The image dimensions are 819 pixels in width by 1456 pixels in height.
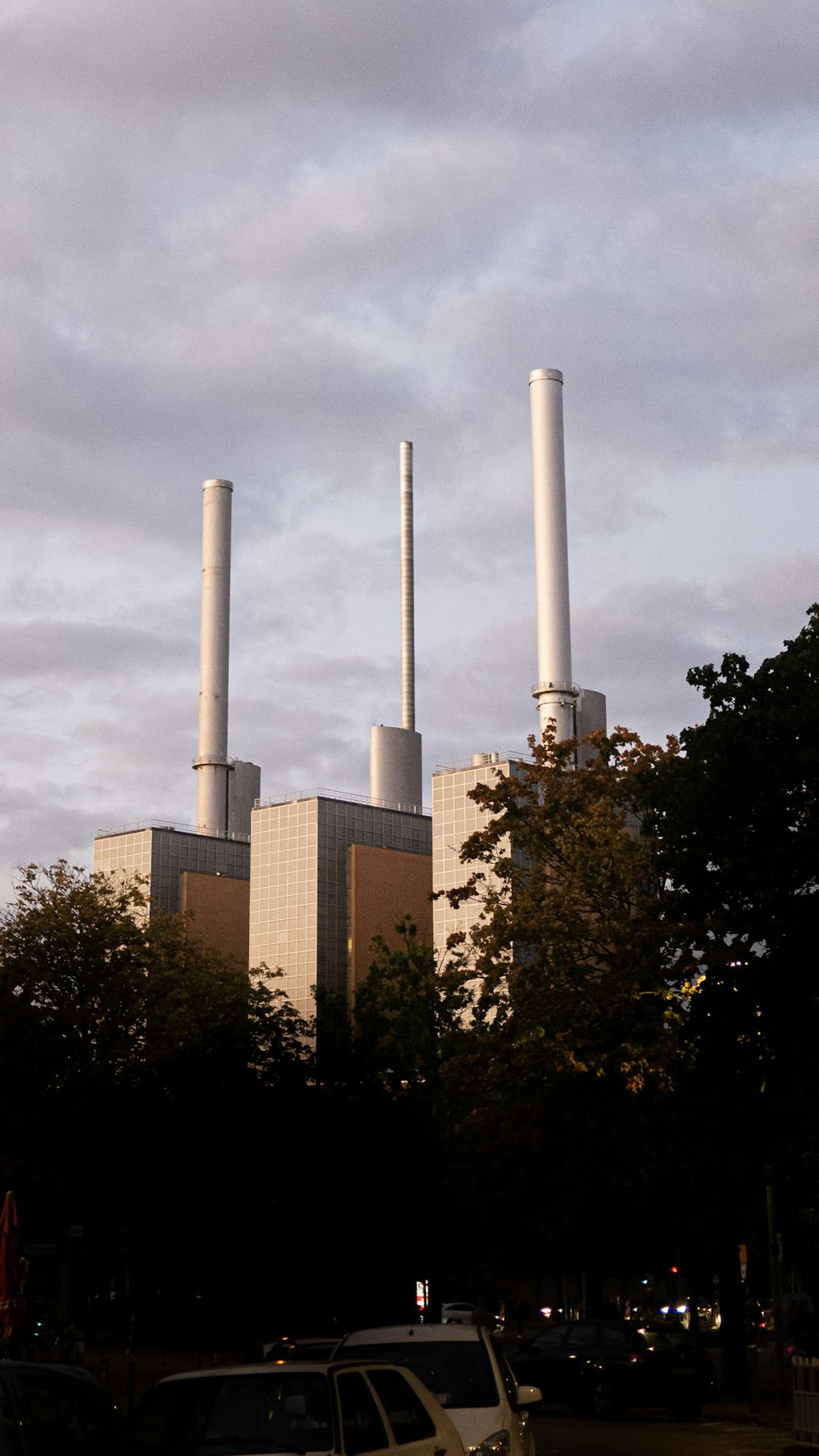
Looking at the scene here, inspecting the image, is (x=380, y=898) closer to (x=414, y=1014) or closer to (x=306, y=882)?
(x=306, y=882)

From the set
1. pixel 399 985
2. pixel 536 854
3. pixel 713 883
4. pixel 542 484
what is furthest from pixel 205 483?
pixel 713 883

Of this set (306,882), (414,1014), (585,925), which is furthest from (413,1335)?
(306,882)

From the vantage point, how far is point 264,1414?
1005 centimetres

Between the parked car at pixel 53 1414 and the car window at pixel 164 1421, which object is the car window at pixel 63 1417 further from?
the car window at pixel 164 1421

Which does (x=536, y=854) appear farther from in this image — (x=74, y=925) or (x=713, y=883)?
(x=74, y=925)

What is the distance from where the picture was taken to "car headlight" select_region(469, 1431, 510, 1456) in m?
13.4

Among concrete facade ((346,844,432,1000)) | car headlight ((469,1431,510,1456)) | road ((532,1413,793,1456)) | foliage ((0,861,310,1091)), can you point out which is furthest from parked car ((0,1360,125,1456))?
concrete facade ((346,844,432,1000))

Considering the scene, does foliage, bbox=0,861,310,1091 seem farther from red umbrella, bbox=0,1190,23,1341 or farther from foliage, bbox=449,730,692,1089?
red umbrella, bbox=0,1190,23,1341

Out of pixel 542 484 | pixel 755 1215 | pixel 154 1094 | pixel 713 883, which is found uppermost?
pixel 542 484

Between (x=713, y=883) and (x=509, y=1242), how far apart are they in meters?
24.0

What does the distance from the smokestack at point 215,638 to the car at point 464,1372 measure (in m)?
92.2

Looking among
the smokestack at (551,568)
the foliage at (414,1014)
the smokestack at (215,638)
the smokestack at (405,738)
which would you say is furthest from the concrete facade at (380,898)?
the foliage at (414,1014)

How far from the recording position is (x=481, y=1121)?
1553 inches

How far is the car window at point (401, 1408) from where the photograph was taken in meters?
11.2
